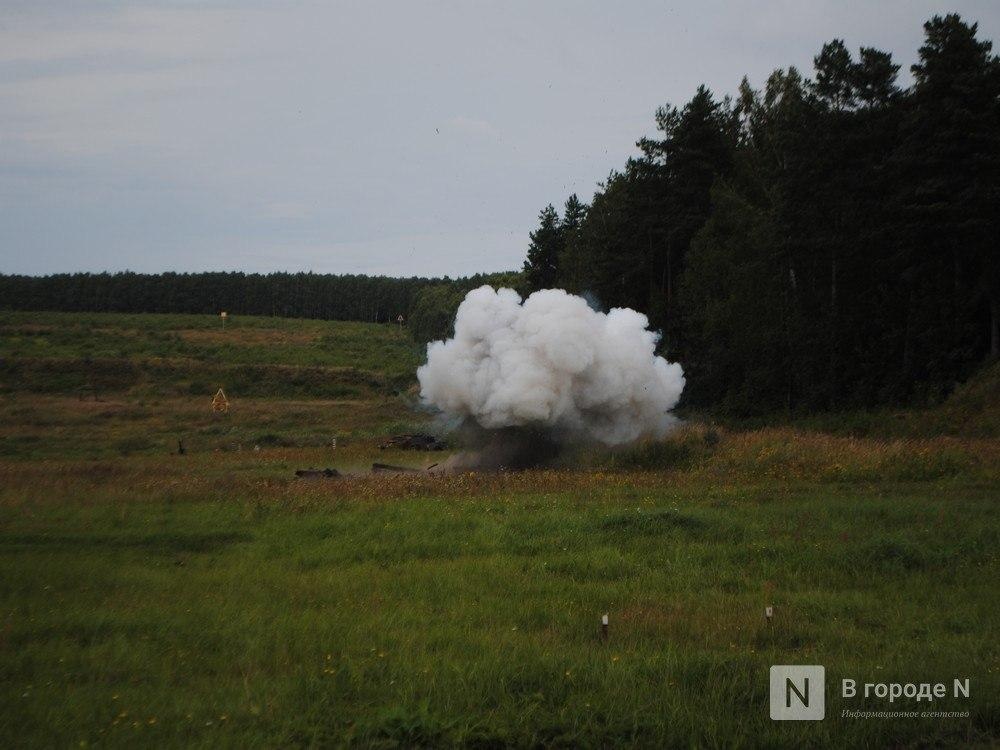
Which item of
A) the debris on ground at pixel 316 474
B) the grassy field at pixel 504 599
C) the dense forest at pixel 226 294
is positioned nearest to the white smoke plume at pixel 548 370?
the grassy field at pixel 504 599

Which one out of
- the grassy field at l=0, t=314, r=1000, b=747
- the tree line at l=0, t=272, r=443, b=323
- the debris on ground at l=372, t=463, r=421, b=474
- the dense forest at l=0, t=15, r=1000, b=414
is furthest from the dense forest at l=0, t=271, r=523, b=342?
the grassy field at l=0, t=314, r=1000, b=747

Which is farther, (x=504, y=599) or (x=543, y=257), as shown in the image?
(x=543, y=257)

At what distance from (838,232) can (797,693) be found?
105 ft

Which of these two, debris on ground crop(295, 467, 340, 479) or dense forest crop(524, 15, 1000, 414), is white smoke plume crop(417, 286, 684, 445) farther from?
dense forest crop(524, 15, 1000, 414)

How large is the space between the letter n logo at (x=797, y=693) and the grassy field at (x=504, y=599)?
0.43 feet

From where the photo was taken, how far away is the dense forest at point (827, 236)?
3334cm

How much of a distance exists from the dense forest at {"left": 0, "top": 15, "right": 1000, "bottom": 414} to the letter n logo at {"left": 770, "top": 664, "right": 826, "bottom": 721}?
Answer: 26480 mm

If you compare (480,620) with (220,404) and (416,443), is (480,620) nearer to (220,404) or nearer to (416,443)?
(416,443)

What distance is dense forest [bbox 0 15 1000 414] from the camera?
33.3m

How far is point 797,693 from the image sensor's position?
8938 mm

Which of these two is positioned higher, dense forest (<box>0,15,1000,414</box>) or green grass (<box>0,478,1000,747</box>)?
dense forest (<box>0,15,1000,414</box>)

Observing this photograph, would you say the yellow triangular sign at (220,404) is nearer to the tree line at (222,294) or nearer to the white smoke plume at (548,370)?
the white smoke plume at (548,370)

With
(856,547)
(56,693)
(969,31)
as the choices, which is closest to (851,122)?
(969,31)

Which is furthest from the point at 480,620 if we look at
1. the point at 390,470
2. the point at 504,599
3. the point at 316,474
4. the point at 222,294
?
the point at 222,294
